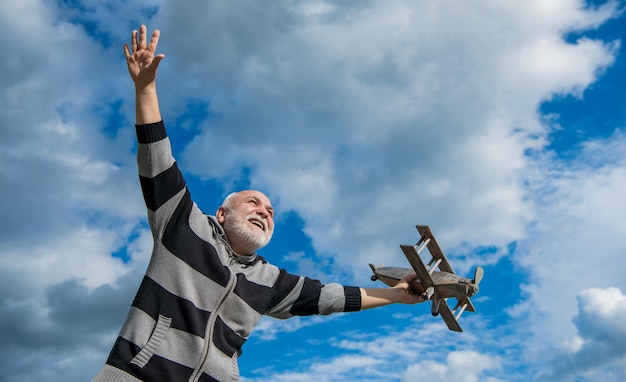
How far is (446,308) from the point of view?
6.24m

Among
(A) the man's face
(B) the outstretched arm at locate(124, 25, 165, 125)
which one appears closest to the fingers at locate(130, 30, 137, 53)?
(B) the outstretched arm at locate(124, 25, 165, 125)

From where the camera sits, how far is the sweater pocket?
14.0 feet

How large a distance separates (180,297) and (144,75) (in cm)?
166

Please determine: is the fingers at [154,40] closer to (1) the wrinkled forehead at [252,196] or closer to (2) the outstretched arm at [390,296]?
(1) the wrinkled forehead at [252,196]

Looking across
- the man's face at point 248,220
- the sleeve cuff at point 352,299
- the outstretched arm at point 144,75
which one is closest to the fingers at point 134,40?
the outstretched arm at point 144,75

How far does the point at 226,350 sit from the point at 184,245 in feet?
2.94

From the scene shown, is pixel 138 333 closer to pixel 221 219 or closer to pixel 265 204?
pixel 221 219

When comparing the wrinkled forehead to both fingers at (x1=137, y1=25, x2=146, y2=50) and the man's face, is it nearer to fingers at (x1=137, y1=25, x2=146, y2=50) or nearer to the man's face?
the man's face

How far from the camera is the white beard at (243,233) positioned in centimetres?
512

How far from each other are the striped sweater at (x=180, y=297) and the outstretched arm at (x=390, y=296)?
1.19m

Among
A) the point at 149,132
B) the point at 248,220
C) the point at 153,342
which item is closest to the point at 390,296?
the point at 248,220

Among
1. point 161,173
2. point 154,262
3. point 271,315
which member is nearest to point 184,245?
point 154,262

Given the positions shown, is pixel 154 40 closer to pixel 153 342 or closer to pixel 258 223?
pixel 258 223

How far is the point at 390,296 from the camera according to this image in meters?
6.04
